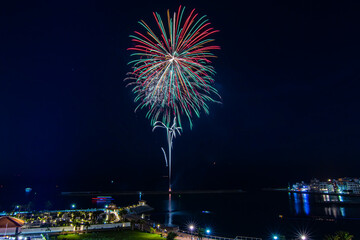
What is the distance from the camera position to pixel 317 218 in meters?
57.0

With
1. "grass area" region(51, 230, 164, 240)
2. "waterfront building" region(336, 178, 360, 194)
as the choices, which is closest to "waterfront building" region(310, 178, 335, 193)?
"waterfront building" region(336, 178, 360, 194)

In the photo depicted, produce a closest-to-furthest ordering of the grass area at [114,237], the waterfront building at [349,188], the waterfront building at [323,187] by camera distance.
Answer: the grass area at [114,237] < the waterfront building at [349,188] < the waterfront building at [323,187]

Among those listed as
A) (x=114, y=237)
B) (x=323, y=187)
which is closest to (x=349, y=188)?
(x=323, y=187)

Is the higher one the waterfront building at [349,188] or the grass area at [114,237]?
the waterfront building at [349,188]

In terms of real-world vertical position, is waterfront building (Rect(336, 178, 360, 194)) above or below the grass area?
above

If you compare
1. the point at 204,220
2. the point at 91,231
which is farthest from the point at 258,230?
the point at 91,231

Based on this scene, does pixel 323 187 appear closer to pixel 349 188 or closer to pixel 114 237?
pixel 349 188

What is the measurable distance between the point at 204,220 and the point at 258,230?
1373cm

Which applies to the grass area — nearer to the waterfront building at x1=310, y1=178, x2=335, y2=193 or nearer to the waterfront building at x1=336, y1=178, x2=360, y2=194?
the waterfront building at x1=336, y1=178, x2=360, y2=194

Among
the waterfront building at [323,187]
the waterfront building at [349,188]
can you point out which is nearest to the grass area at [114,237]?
the waterfront building at [349,188]

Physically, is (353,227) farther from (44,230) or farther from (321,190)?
(321,190)

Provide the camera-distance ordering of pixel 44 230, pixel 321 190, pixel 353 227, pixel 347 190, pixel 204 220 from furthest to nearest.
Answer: pixel 321 190 → pixel 347 190 → pixel 204 220 → pixel 353 227 → pixel 44 230

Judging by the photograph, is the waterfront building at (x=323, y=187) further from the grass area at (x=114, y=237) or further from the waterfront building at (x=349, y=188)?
the grass area at (x=114, y=237)

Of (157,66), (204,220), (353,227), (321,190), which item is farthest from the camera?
(321,190)
